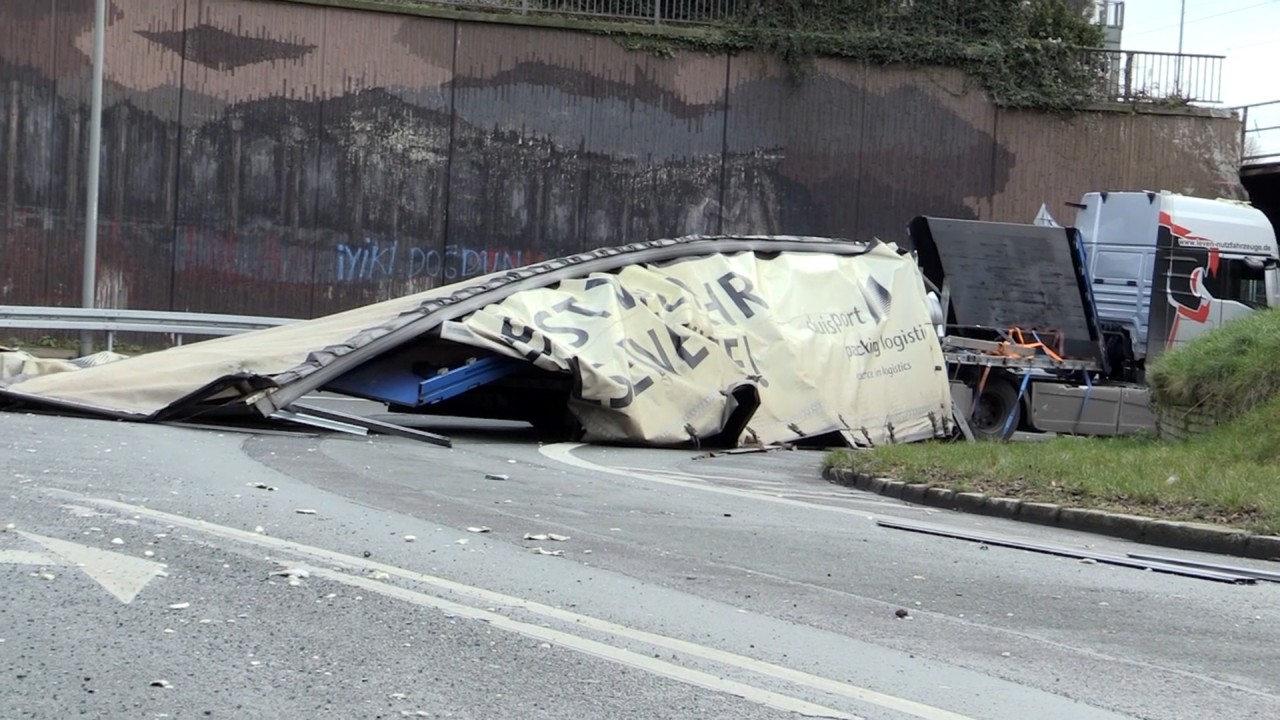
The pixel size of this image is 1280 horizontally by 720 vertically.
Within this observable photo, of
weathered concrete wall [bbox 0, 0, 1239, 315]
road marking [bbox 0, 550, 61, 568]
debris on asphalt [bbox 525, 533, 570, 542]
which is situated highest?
weathered concrete wall [bbox 0, 0, 1239, 315]

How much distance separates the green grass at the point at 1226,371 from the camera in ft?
47.7

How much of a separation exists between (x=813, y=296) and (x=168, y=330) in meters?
10.1

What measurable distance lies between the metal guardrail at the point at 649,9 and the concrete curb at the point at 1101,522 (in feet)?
59.1

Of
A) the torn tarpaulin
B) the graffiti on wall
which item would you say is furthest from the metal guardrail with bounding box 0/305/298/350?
the torn tarpaulin

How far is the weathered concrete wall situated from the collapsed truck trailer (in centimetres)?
613

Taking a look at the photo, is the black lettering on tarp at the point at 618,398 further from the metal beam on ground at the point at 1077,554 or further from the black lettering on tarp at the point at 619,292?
the metal beam on ground at the point at 1077,554

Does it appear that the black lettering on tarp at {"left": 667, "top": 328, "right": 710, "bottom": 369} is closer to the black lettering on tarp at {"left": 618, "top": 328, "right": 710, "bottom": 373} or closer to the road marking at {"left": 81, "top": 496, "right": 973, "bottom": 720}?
the black lettering on tarp at {"left": 618, "top": 328, "right": 710, "bottom": 373}

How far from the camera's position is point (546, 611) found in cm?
606

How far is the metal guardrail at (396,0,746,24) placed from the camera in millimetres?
27828

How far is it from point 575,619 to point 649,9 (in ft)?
77.6

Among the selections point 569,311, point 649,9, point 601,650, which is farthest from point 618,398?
point 649,9

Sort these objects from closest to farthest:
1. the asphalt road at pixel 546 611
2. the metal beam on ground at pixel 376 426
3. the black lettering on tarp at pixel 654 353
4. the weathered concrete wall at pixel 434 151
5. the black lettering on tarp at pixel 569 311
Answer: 1. the asphalt road at pixel 546 611
2. the metal beam on ground at pixel 376 426
3. the black lettering on tarp at pixel 569 311
4. the black lettering on tarp at pixel 654 353
5. the weathered concrete wall at pixel 434 151

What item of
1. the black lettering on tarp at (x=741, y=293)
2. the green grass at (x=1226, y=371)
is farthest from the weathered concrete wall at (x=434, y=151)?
the green grass at (x=1226, y=371)

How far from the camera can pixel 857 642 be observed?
5.95 m
